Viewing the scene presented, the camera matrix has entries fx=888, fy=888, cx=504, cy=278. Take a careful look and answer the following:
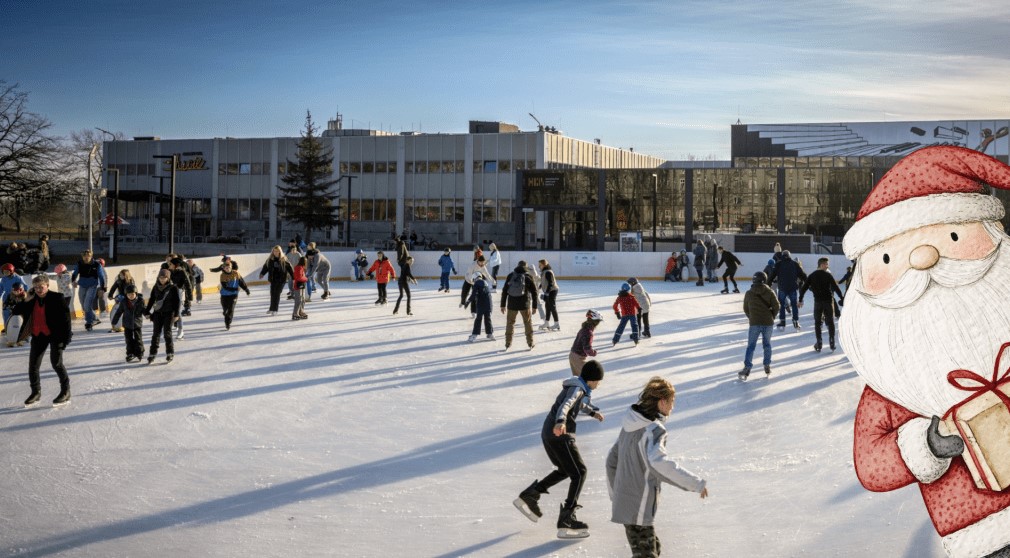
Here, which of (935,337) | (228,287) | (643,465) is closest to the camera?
(935,337)

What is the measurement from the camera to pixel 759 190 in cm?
4678

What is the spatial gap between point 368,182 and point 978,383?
199 feet

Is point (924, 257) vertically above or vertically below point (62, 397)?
above

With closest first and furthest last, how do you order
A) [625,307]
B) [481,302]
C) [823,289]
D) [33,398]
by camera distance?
[33,398]
[823,289]
[625,307]
[481,302]

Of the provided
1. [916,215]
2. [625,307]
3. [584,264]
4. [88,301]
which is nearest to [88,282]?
[88,301]

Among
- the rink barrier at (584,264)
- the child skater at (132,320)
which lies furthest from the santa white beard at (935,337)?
the rink barrier at (584,264)

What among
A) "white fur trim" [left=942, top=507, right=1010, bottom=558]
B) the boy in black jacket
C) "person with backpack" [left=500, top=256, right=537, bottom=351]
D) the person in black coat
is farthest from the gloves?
the boy in black jacket

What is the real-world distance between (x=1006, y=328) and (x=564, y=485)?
→ 4.72 meters

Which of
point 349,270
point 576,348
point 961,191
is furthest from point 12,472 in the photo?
point 349,270

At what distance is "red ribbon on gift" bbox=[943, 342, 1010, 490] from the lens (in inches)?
131

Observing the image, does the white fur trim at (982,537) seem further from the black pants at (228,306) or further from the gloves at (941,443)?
the black pants at (228,306)

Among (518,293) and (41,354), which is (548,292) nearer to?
(518,293)

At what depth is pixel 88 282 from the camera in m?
16.9

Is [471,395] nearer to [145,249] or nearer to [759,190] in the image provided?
[759,190]
